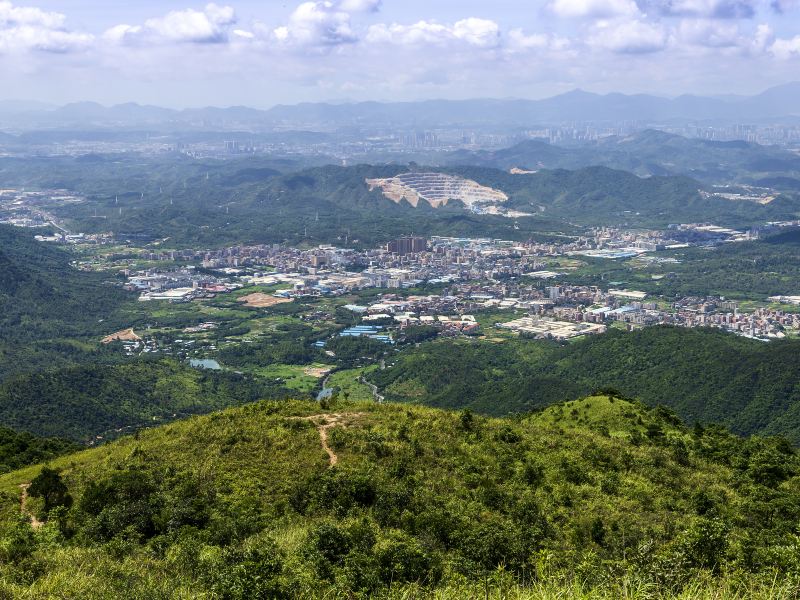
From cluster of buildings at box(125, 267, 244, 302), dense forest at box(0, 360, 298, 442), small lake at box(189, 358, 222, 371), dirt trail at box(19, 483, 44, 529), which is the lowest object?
small lake at box(189, 358, 222, 371)

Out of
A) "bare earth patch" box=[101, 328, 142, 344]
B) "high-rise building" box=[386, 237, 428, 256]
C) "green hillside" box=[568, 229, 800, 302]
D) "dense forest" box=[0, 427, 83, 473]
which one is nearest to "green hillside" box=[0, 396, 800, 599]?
"dense forest" box=[0, 427, 83, 473]

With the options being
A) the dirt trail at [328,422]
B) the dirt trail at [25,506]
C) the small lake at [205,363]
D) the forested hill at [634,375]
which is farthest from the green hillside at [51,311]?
the dirt trail at [328,422]

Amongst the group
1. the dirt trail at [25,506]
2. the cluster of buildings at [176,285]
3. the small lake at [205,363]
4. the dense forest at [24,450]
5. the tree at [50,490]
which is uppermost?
the tree at [50,490]

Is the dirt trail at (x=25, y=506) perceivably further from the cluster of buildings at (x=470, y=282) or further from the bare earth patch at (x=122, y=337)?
the cluster of buildings at (x=470, y=282)

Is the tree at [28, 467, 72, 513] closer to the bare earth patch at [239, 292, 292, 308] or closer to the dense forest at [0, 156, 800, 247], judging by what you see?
the bare earth patch at [239, 292, 292, 308]

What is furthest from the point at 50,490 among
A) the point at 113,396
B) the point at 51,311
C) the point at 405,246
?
the point at 405,246

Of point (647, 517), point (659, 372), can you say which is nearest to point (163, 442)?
point (647, 517)

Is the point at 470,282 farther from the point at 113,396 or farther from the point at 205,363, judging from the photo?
the point at 113,396

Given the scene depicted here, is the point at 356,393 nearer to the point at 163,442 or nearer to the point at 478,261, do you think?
the point at 163,442
